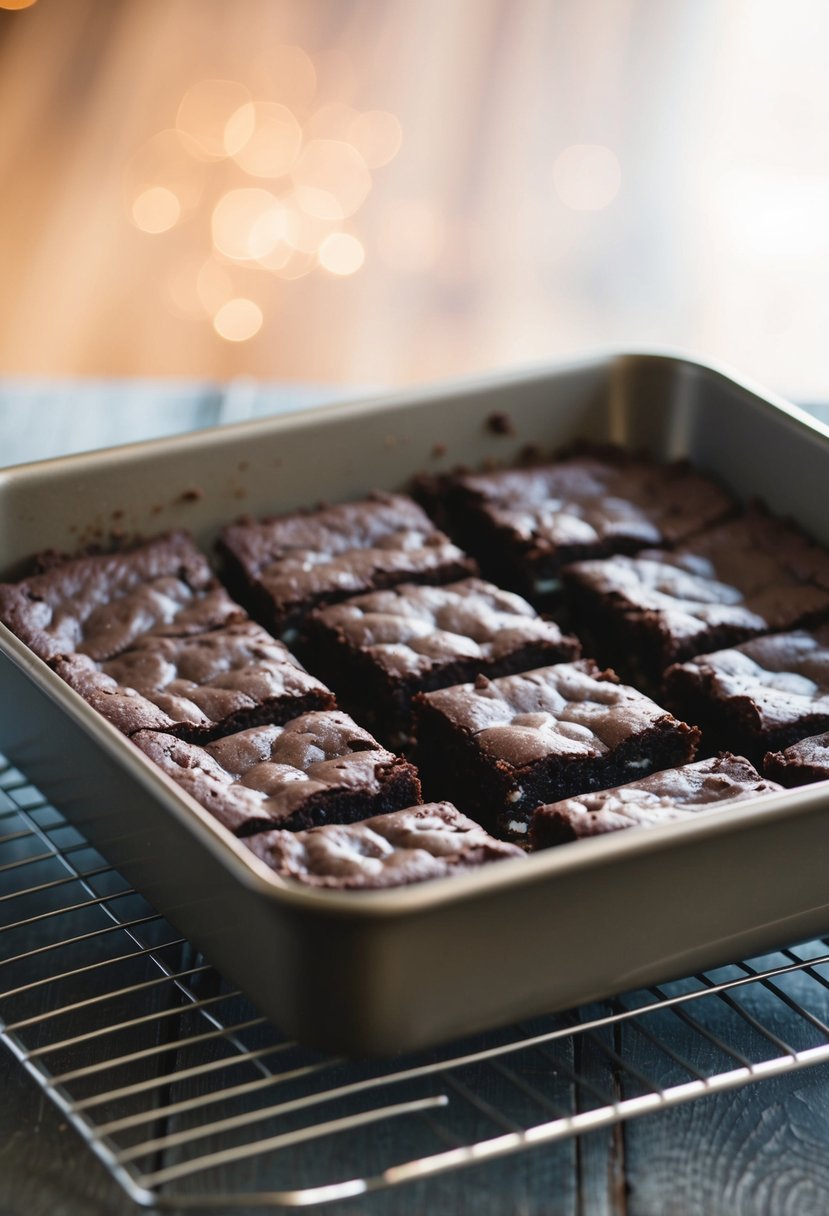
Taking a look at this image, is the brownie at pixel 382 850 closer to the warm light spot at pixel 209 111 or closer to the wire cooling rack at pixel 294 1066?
the wire cooling rack at pixel 294 1066

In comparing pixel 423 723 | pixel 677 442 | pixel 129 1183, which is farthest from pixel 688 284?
pixel 129 1183

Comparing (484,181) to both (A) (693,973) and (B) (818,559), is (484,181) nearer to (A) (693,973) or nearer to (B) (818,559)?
(B) (818,559)

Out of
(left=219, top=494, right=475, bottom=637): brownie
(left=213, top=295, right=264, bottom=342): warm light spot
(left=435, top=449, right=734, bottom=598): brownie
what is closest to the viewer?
(left=219, top=494, right=475, bottom=637): brownie

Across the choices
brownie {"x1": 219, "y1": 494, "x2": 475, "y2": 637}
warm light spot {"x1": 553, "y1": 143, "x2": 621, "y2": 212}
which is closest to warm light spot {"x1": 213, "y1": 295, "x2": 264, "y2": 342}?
warm light spot {"x1": 553, "y1": 143, "x2": 621, "y2": 212}

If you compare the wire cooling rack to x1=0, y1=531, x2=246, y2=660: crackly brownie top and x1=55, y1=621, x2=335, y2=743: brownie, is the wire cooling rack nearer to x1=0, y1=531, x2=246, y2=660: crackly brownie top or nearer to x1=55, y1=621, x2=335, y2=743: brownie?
x1=55, y1=621, x2=335, y2=743: brownie

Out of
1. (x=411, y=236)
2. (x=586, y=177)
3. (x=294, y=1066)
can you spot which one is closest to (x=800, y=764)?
(x=294, y=1066)

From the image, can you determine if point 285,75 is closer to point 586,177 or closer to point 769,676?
point 586,177

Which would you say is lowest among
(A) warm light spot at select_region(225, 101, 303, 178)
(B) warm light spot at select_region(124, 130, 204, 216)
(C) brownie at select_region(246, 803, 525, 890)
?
(C) brownie at select_region(246, 803, 525, 890)
